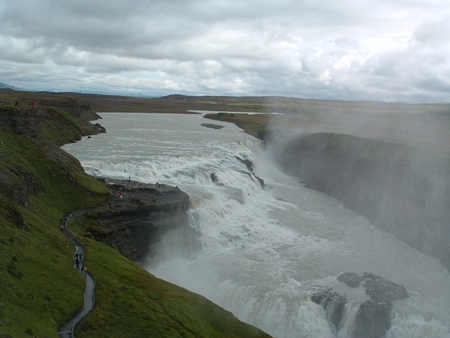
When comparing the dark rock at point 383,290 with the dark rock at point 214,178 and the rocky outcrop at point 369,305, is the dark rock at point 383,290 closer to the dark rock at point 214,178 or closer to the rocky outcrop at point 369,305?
the rocky outcrop at point 369,305

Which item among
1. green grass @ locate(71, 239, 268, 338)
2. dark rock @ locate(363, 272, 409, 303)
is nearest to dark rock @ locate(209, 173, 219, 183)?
dark rock @ locate(363, 272, 409, 303)

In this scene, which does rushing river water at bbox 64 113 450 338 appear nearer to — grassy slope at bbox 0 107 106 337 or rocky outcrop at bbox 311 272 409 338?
rocky outcrop at bbox 311 272 409 338

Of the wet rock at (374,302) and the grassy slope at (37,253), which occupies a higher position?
the grassy slope at (37,253)

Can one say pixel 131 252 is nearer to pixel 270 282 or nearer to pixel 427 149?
pixel 270 282

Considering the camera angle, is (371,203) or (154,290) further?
(371,203)

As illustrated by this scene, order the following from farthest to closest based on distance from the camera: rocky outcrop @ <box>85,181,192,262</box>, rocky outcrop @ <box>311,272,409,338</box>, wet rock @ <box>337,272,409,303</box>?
rocky outcrop @ <box>85,181,192,262</box>
wet rock @ <box>337,272,409,303</box>
rocky outcrop @ <box>311,272,409,338</box>

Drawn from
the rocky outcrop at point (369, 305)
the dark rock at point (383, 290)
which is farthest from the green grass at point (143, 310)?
the dark rock at point (383, 290)

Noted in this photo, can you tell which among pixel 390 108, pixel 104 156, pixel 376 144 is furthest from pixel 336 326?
pixel 390 108
